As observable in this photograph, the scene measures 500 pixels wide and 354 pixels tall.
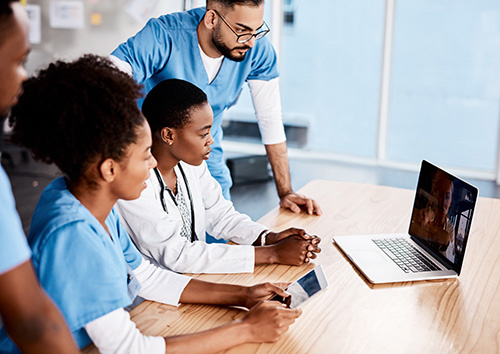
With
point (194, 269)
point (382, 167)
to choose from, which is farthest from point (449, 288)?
point (382, 167)

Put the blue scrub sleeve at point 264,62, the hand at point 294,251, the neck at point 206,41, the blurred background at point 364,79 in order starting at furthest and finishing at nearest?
the blurred background at point 364,79
the blue scrub sleeve at point 264,62
the neck at point 206,41
the hand at point 294,251

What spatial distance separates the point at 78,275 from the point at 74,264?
0.02 metres

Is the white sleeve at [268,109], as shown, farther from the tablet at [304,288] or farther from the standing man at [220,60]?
the tablet at [304,288]

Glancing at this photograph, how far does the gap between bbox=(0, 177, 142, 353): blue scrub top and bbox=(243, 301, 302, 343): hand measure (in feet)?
0.76

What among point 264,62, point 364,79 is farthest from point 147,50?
point 364,79

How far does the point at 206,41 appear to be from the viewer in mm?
1791

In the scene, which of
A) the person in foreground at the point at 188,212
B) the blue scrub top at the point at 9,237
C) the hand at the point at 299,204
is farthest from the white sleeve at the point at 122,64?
the blue scrub top at the point at 9,237

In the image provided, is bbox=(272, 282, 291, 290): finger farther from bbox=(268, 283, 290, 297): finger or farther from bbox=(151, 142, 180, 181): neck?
bbox=(151, 142, 180, 181): neck

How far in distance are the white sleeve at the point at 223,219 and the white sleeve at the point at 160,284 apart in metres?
0.34

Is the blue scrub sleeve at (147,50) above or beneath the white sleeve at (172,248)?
above

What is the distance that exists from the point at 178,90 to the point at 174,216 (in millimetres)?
327

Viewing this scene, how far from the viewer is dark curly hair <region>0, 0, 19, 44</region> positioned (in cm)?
66

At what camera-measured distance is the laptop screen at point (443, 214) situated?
3.94 ft

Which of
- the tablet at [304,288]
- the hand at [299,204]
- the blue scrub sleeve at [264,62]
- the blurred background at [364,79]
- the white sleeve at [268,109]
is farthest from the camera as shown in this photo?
the blurred background at [364,79]
